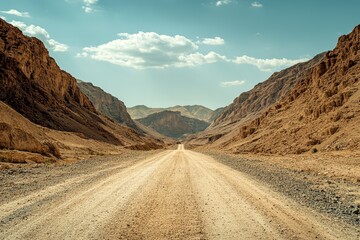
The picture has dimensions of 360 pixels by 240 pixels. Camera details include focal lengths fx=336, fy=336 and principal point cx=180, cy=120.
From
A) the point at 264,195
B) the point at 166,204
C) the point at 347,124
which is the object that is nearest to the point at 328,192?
the point at 264,195

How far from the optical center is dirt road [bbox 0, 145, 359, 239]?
6543mm

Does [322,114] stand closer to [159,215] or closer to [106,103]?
[159,215]

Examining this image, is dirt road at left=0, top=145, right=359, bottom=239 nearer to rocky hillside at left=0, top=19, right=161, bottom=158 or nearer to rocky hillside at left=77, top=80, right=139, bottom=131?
rocky hillside at left=0, top=19, right=161, bottom=158

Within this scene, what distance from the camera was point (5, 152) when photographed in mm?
19609

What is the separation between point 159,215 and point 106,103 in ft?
581

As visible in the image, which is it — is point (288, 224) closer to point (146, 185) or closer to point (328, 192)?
point (328, 192)

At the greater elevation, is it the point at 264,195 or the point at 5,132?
the point at 5,132

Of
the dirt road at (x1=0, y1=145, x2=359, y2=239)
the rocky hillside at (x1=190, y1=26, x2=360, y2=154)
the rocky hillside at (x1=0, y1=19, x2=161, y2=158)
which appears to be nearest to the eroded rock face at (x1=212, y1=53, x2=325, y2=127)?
the rocky hillside at (x1=190, y1=26, x2=360, y2=154)

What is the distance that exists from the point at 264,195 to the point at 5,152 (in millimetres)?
15656

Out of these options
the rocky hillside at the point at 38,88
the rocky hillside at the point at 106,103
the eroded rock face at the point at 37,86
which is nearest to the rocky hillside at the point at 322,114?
the rocky hillside at the point at 38,88

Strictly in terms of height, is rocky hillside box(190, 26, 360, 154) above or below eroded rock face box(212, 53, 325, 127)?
below

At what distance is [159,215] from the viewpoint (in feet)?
26.1

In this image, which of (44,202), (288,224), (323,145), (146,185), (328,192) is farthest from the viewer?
(323,145)

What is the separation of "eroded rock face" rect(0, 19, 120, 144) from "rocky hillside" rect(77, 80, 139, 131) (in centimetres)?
8240
